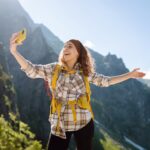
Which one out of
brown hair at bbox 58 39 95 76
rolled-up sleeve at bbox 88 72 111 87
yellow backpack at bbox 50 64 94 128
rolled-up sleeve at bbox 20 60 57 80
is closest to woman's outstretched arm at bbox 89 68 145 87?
rolled-up sleeve at bbox 88 72 111 87

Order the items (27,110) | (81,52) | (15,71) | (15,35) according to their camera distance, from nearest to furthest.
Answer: (15,35) → (81,52) → (27,110) → (15,71)

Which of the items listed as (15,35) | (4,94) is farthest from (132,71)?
(4,94)

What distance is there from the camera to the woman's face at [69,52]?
23.7ft

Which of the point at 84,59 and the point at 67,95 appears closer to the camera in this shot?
the point at 67,95

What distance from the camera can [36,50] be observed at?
182250 mm

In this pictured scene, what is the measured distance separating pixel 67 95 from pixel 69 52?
2.79 ft

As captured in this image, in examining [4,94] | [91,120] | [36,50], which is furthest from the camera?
[36,50]

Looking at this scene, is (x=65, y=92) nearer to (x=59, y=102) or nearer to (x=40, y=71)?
(x=59, y=102)

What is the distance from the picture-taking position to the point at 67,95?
6.92 m

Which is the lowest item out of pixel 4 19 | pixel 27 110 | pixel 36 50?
pixel 27 110

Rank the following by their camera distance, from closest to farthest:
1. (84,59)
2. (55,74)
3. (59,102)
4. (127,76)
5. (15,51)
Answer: (15,51) < (59,102) < (55,74) < (84,59) < (127,76)

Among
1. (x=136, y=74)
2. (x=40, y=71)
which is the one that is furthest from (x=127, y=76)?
(x=40, y=71)

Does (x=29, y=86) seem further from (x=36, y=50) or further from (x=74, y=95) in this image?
(x=74, y=95)

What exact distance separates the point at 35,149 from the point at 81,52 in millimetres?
35034
